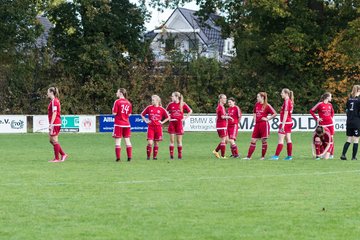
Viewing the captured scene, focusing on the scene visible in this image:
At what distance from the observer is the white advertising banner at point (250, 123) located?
4396 cm

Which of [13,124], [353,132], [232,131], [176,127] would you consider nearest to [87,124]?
[13,124]

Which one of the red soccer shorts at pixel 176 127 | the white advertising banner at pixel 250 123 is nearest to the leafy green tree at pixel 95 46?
the white advertising banner at pixel 250 123

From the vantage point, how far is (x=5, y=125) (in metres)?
44.1

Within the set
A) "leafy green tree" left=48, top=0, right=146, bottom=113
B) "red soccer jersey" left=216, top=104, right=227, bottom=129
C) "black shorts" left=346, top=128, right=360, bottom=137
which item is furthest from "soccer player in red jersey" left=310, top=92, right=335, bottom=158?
"leafy green tree" left=48, top=0, right=146, bottom=113

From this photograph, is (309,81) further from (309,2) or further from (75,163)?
(75,163)

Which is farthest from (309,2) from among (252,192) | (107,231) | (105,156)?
(107,231)

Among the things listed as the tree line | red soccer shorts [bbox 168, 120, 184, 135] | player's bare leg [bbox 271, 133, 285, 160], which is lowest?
player's bare leg [bbox 271, 133, 285, 160]

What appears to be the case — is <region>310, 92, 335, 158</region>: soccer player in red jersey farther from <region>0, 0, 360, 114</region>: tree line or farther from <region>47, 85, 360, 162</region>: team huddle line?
<region>0, 0, 360, 114</region>: tree line

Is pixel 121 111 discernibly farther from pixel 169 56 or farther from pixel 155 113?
pixel 169 56

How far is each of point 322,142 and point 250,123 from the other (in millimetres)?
21614

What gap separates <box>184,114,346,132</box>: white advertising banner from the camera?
144 ft

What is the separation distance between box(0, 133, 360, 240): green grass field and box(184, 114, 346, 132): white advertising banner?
23.4 meters

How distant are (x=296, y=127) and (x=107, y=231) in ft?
115

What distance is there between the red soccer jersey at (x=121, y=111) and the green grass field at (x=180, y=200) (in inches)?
60.2
